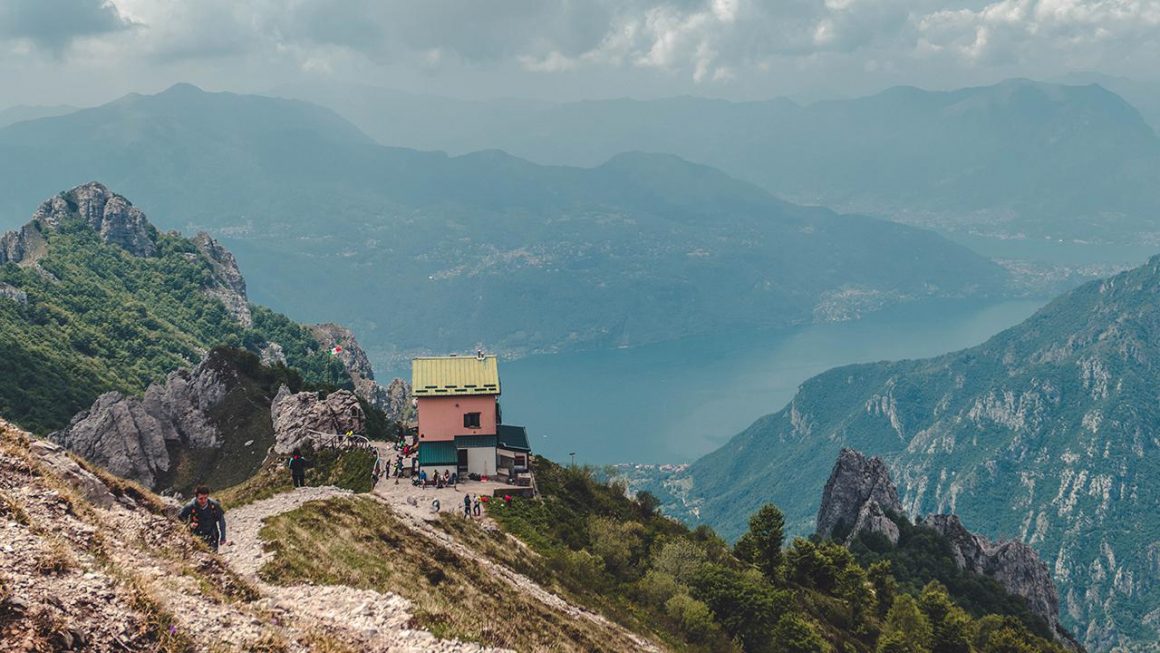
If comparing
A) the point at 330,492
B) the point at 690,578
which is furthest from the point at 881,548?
the point at 330,492

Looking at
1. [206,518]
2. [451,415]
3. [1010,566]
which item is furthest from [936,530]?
A: [206,518]

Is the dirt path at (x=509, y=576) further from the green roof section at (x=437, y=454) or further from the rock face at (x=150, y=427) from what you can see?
the rock face at (x=150, y=427)

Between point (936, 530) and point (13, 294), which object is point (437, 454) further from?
point (13, 294)

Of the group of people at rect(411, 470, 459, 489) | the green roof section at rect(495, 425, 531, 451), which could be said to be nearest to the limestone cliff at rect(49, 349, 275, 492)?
the green roof section at rect(495, 425, 531, 451)

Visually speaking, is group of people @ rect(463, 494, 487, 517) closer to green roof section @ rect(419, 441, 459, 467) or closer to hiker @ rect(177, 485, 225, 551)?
green roof section @ rect(419, 441, 459, 467)

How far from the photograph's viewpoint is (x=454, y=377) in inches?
2844

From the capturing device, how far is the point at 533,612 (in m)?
38.1

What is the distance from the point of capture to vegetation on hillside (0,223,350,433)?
12431cm

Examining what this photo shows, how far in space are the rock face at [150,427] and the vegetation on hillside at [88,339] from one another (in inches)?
600

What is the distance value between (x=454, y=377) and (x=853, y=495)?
110 metres

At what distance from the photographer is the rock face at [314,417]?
2997 inches

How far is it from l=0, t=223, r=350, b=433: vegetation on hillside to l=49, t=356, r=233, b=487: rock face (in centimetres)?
1525

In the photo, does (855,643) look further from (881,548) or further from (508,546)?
(881,548)

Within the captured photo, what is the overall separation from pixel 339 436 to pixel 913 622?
57.3 meters
